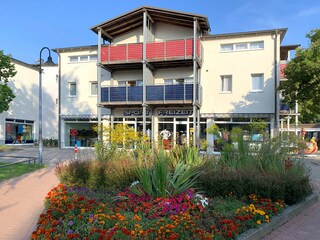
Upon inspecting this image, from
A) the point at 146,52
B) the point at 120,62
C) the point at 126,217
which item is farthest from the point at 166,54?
the point at 126,217

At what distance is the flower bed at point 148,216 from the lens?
14.5 feet

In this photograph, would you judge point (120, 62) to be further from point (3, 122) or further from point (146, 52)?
point (3, 122)

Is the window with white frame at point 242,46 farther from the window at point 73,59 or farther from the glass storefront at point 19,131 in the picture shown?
the glass storefront at point 19,131

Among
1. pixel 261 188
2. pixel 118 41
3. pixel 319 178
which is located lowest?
pixel 319 178

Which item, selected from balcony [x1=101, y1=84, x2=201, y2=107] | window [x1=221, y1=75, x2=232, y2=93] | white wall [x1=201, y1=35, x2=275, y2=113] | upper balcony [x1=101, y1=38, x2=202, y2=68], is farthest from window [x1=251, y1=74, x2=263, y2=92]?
upper balcony [x1=101, y1=38, x2=202, y2=68]

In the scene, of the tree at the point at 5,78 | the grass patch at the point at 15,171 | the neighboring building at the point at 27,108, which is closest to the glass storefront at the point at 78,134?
the tree at the point at 5,78

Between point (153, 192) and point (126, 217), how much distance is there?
1.18 metres

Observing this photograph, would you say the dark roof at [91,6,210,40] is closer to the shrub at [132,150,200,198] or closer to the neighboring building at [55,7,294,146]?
the neighboring building at [55,7,294,146]

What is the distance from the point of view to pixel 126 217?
202 inches

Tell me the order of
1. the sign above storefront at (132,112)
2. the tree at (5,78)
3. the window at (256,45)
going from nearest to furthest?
the window at (256,45) → the tree at (5,78) → the sign above storefront at (132,112)

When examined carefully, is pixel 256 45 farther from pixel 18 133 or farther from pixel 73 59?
pixel 18 133

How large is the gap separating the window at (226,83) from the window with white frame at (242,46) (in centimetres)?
192

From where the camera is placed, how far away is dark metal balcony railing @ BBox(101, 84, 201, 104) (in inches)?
840

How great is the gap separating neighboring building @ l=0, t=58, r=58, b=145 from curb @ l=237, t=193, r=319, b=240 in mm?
28064
